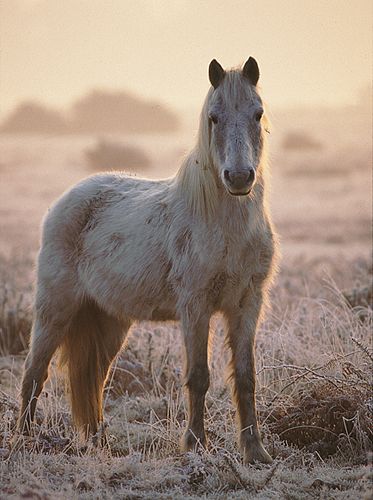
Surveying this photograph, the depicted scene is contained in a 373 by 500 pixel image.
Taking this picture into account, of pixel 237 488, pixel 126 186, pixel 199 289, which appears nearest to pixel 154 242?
pixel 199 289

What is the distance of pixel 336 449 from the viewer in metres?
5.00

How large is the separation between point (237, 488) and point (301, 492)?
345mm

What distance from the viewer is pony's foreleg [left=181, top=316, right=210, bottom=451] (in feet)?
15.7

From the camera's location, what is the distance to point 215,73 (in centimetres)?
472

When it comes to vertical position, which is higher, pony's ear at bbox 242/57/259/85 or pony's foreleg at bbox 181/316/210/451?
pony's ear at bbox 242/57/259/85

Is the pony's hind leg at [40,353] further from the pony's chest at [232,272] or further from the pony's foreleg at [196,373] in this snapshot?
the pony's chest at [232,272]

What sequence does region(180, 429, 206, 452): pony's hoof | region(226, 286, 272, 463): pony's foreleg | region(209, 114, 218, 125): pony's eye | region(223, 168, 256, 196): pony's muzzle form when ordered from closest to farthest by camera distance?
region(223, 168, 256, 196): pony's muzzle < region(209, 114, 218, 125): pony's eye < region(180, 429, 206, 452): pony's hoof < region(226, 286, 272, 463): pony's foreleg

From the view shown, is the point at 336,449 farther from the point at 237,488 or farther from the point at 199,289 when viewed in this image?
the point at 199,289

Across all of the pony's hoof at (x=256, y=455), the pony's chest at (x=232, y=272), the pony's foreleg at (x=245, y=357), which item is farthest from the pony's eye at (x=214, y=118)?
the pony's hoof at (x=256, y=455)

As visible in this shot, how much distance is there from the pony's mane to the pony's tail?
1.43 meters

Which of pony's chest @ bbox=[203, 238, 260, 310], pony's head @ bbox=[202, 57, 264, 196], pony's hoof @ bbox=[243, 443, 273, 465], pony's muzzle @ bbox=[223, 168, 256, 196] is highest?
pony's head @ bbox=[202, 57, 264, 196]

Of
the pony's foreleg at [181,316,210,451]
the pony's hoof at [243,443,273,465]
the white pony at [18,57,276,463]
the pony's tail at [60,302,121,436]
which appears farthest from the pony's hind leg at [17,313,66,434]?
the pony's hoof at [243,443,273,465]

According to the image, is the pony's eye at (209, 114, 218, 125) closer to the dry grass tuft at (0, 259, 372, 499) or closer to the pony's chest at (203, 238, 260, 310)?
the pony's chest at (203, 238, 260, 310)

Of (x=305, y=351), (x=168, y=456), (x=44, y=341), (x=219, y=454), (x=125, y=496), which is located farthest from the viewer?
(x=305, y=351)
